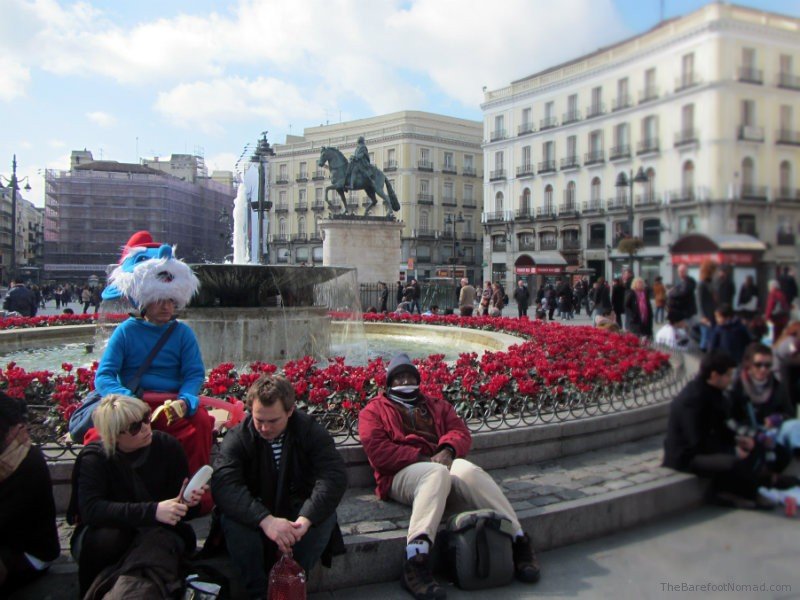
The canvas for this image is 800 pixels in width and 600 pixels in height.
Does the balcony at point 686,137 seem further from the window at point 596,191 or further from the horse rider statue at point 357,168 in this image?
the horse rider statue at point 357,168

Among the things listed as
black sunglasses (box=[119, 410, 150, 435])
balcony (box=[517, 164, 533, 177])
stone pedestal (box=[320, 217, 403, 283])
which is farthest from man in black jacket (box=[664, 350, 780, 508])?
stone pedestal (box=[320, 217, 403, 283])

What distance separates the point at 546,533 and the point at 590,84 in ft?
8.76

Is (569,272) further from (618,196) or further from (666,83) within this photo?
(666,83)

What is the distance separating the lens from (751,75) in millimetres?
1842

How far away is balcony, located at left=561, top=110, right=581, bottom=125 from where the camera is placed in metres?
2.38

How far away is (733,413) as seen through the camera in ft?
7.42

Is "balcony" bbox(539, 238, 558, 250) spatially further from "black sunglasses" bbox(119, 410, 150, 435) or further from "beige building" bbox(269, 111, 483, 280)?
"beige building" bbox(269, 111, 483, 280)

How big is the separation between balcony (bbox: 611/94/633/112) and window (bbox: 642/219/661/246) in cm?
40

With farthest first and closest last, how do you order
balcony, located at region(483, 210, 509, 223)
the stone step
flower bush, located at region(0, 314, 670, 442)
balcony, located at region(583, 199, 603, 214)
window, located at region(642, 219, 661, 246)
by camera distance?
1. flower bush, located at region(0, 314, 670, 442)
2. the stone step
3. balcony, located at region(483, 210, 509, 223)
4. balcony, located at region(583, 199, 603, 214)
5. window, located at region(642, 219, 661, 246)

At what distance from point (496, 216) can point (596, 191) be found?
481 millimetres

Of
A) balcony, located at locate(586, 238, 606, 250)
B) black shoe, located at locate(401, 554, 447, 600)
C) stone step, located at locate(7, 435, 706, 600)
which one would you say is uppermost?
balcony, located at locate(586, 238, 606, 250)

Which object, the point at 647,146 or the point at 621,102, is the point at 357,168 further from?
the point at 647,146

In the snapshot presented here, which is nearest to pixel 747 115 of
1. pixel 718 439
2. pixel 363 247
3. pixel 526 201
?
pixel 526 201

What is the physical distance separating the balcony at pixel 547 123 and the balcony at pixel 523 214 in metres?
0.31
